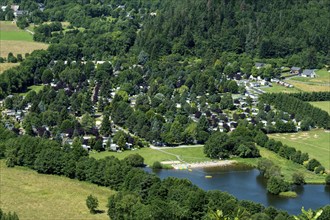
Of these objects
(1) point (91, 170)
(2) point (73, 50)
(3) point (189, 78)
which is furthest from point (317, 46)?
(1) point (91, 170)

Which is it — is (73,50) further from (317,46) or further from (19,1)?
(19,1)

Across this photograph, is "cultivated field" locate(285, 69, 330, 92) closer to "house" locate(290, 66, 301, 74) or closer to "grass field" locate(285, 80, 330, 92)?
"grass field" locate(285, 80, 330, 92)

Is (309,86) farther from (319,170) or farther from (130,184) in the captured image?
(130,184)

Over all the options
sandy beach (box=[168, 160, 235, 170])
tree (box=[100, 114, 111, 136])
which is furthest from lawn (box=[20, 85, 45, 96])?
sandy beach (box=[168, 160, 235, 170])

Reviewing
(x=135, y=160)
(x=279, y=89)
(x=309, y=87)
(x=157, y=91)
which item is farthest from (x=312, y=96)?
(x=135, y=160)

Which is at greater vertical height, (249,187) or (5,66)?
(249,187)

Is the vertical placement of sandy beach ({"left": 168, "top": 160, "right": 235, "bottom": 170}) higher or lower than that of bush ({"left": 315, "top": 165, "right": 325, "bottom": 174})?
lower
